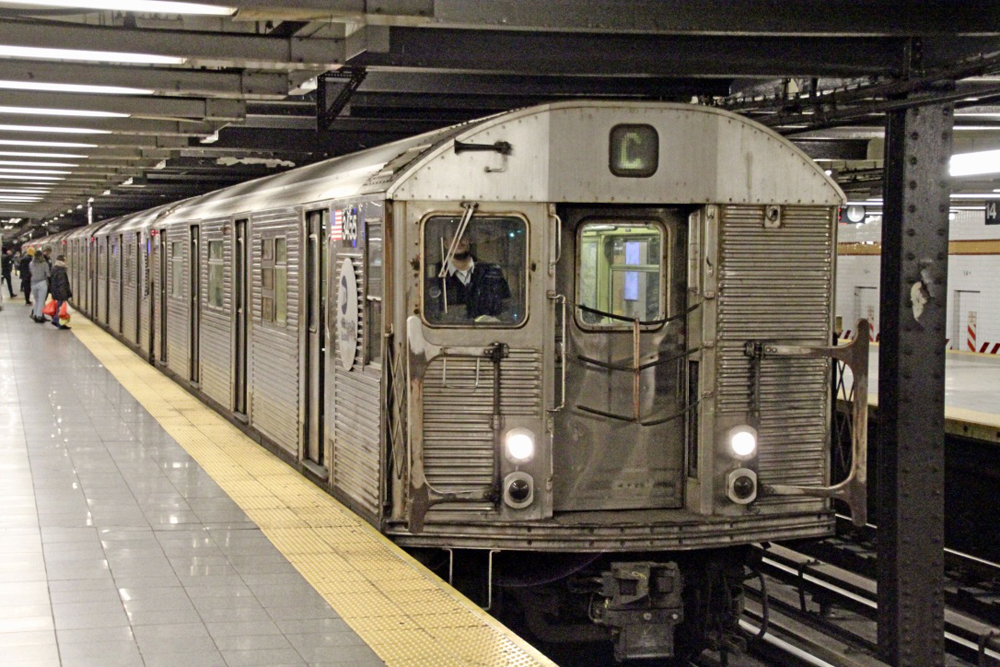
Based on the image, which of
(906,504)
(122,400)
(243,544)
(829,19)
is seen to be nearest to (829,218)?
(829,19)

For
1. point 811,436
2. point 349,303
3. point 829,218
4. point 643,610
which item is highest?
point 829,218

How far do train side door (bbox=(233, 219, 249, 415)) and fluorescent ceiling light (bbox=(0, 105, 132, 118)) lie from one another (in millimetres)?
2424

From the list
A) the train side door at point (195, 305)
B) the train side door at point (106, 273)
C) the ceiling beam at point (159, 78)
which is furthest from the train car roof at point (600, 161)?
the train side door at point (106, 273)

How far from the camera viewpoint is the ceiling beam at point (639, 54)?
7539 mm

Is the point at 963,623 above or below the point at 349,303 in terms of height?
below

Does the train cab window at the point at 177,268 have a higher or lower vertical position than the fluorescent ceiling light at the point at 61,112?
lower

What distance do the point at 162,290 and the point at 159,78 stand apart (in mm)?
10656

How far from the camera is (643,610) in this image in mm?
6746

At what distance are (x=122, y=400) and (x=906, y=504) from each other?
962cm

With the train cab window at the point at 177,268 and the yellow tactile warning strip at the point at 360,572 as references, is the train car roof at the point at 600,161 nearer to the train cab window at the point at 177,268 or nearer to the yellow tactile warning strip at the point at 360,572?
the yellow tactile warning strip at the point at 360,572

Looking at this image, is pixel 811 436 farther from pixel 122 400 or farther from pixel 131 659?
pixel 122 400

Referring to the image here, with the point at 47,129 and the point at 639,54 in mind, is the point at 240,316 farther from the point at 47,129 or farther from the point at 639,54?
the point at 639,54

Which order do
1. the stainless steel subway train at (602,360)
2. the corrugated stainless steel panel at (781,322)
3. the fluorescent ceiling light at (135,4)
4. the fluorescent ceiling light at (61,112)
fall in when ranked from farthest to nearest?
the fluorescent ceiling light at (61,112) < the corrugated stainless steel panel at (781,322) < the stainless steel subway train at (602,360) < the fluorescent ceiling light at (135,4)

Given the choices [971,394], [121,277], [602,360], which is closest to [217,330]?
[602,360]
